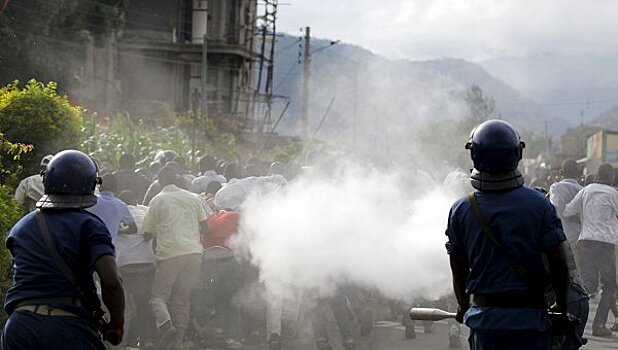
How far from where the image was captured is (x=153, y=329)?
10.3m

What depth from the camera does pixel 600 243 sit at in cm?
1152

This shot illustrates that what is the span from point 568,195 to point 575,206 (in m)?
0.96

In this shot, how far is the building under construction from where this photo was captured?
4200 centimetres

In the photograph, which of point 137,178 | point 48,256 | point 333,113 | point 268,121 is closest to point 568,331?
point 48,256

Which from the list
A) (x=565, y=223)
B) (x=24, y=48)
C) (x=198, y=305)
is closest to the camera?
(x=198, y=305)

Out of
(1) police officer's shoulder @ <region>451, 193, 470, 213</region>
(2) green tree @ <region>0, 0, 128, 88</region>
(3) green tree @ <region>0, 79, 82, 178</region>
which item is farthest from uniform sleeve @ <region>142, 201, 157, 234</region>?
(2) green tree @ <region>0, 0, 128, 88</region>

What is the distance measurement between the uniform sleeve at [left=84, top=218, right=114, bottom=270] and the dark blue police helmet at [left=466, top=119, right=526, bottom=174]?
6.47ft

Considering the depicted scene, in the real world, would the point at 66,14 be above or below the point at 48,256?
above

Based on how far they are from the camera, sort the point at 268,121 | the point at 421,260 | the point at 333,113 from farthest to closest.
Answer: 1. the point at 333,113
2. the point at 268,121
3. the point at 421,260

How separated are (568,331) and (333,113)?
190 ft

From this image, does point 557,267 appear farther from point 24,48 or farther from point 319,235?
point 24,48

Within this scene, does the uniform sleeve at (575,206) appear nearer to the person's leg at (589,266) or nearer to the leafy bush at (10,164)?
the person's leg at (589,266)

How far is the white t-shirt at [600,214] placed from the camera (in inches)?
451

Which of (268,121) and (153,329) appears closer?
(153,329)
